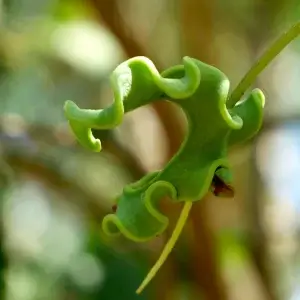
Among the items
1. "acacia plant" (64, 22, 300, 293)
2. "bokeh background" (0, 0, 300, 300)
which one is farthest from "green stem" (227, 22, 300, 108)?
"bokeh background" (0, 0, 300, 300)

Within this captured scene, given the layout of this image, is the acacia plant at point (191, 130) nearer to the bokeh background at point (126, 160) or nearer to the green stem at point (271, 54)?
the green stem at point (271, 54)

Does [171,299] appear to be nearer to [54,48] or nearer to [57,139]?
[57,139]

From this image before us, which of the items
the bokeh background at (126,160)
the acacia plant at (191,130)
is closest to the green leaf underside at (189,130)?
the acacia plant at (191,130)

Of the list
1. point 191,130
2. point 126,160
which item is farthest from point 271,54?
point 126,160

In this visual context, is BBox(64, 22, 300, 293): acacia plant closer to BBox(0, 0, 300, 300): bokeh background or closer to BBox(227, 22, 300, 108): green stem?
BBox(227, 22, 300, 108): green stem

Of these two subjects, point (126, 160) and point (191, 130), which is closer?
point (191, 130)

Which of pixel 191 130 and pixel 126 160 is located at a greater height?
pixel 191 130

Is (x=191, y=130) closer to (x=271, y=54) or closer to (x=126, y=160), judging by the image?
(x=271, y=54)
